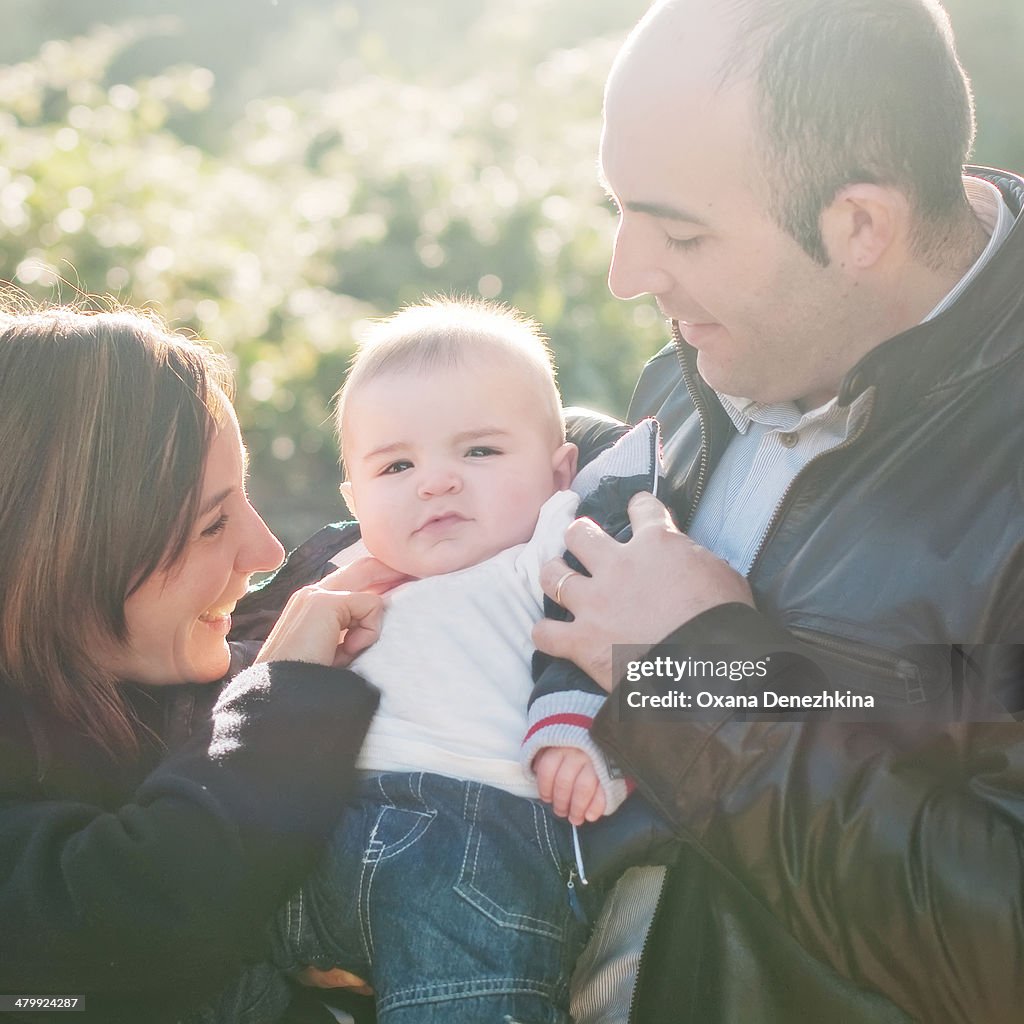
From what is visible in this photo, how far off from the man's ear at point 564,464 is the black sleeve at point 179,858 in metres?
0.76

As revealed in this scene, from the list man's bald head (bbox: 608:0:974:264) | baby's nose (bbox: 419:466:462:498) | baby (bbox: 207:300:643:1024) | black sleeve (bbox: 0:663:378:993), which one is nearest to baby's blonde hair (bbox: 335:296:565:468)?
baby (bbox: 207:300:643:1024)

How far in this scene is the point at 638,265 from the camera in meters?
2.51

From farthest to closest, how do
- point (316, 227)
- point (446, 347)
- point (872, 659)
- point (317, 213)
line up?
point (317, 213), point (316, 227), point (446, 347), point (872, 659)

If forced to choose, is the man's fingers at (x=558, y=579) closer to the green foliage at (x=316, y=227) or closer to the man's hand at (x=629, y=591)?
the man's hand at (x=629, y=591)

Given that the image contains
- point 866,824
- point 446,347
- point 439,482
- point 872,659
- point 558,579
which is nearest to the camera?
point 866,824

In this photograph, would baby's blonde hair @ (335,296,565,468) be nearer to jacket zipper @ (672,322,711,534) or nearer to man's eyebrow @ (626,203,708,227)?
jacket zipper @ (672,322,711,534)

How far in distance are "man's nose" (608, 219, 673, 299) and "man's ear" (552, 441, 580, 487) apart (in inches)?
12.9

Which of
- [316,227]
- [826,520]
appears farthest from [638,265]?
[316,227]

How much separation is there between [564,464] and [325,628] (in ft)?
2.08

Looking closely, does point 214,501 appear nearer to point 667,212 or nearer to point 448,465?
point 448,465

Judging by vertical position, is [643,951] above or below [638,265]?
below

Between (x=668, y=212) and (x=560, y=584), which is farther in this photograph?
(x=668, y=212)

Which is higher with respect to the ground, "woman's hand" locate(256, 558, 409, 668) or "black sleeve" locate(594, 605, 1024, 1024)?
"woman's hand" locate(256, 558, 409, 668)

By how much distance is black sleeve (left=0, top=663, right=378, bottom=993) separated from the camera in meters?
1.96
